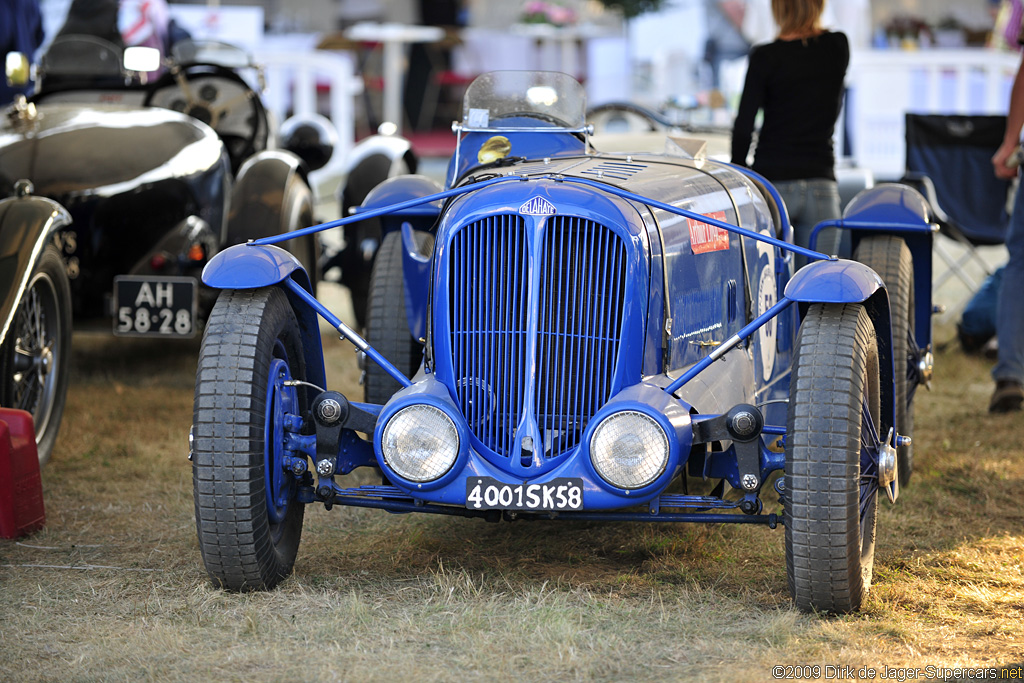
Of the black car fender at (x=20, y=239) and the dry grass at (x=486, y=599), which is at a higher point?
the black car fender at (x=20, y=239)

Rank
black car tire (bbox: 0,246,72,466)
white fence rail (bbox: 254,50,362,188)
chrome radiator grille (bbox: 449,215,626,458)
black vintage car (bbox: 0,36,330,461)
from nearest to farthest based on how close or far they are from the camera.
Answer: chrome radiator grille (bbox: 449,215,626,458) → black car tire (bbox: 0,246,72,466) → black vintage car (bbox: 0,36,330,461) → white fence rail (bbox: 254,50,362,188)

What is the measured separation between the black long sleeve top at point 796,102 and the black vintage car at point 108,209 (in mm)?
2196

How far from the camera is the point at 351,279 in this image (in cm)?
674

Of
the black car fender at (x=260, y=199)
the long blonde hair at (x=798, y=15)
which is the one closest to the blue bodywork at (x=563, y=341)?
the long blonde hair at (x=798, y=15)

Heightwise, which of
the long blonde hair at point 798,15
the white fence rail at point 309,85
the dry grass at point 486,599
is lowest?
the dry grass at point 486,599

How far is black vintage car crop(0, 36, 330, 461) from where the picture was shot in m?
4.13

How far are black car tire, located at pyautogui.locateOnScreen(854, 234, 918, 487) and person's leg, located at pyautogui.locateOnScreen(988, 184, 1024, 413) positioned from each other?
100 centimetres

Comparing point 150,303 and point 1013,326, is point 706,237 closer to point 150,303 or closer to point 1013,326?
point 1013,326

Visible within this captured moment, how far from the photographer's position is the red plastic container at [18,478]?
132 inches

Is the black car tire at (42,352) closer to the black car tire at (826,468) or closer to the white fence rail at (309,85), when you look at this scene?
the black car tire at (826,468)

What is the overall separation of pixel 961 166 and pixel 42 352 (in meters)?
5.97

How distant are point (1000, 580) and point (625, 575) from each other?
3.31 feet

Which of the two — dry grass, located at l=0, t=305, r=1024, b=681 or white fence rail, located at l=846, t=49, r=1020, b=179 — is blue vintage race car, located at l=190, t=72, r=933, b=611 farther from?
white fence rail, located at l=846, t=49, r=1020, b=179

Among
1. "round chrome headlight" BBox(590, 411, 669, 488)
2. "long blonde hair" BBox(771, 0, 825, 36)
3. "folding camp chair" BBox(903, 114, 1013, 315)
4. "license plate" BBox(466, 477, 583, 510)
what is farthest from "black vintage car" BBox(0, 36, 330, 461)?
"folding camp chair" BBox(903, 114, 1013, 315)
